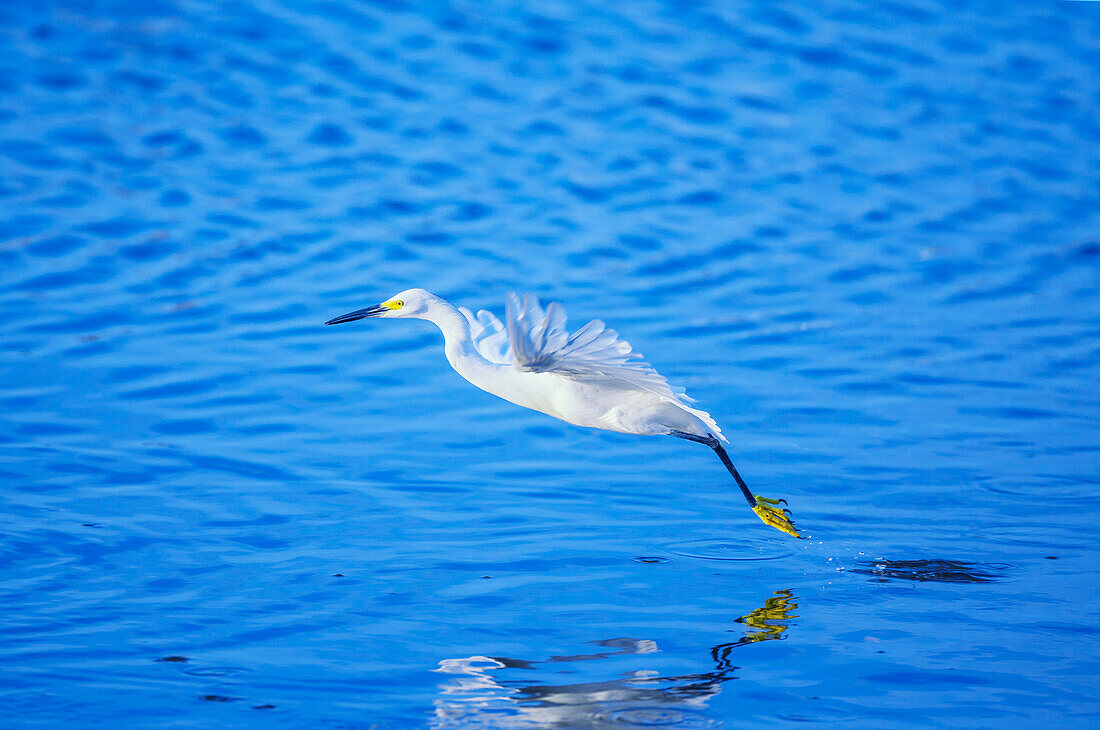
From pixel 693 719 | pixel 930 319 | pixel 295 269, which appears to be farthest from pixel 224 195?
pixel 693 719

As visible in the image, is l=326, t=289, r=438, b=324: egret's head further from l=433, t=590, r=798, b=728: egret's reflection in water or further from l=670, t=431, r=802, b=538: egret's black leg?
l=433, t=590, r=798, b=728: egret's reflection in water

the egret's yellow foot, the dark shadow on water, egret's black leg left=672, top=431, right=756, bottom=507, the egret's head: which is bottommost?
the dark shadow on water

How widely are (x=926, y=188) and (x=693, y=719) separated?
10.4 metres

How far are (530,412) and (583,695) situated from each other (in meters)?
4.06

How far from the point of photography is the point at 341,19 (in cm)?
1856

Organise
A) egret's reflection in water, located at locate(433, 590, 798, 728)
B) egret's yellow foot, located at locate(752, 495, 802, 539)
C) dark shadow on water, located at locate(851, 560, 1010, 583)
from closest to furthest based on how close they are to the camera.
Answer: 1. egret's reflection in water, located at locate(433, 590, 798, 728)
2. dark shadow on water, located at locate(851, 560, 1010, 583)
3. egret's yellow foot, located at locate(752, 495, 802, 539)

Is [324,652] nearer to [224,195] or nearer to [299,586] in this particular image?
[299,586]

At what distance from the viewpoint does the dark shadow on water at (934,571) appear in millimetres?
6430

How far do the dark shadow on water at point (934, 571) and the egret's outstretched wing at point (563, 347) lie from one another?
5.27ft

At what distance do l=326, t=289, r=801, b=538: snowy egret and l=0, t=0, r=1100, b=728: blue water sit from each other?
73 cm

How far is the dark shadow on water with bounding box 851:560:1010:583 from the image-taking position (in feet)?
21.1

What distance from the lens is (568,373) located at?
19.6 ft

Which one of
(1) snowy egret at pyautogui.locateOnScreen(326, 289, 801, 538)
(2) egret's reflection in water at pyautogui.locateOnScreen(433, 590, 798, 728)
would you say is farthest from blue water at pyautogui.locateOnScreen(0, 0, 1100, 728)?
(1) snowy egret at pyautogui.locateOnScreen(326, 289, 801, 538)

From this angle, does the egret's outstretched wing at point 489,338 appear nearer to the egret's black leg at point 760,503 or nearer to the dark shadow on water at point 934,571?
the egret's black leg at point 760,503
